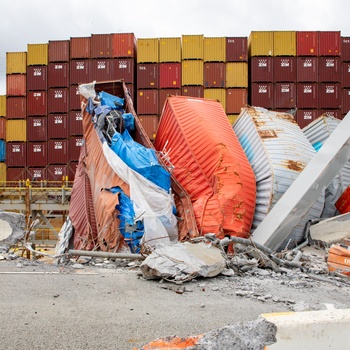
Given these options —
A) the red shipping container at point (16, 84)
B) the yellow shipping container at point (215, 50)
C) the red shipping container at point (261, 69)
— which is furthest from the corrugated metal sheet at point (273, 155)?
the red shipping container at point (16, 84)

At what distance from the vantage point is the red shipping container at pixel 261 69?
74.6 ft

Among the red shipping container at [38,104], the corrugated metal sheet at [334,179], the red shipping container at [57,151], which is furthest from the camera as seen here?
the red shipping container at [38,104]

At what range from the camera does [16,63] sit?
23969 millimetres

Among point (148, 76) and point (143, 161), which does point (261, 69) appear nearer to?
point (148, 76)

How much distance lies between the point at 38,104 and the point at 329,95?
55.2 ft

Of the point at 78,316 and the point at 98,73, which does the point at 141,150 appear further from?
the point at 98,73

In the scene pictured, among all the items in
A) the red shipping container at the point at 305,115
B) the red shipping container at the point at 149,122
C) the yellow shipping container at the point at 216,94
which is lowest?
the red shipping container at the point at 149,122

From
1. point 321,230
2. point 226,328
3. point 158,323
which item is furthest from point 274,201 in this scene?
point 226,328

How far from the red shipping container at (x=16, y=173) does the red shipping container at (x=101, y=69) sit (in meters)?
6.91

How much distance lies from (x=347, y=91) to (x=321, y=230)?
1786 cm

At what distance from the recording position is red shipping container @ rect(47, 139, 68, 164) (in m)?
23.3

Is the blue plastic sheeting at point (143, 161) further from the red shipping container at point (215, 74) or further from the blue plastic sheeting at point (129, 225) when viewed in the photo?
the red shipping container at point (215, 74)

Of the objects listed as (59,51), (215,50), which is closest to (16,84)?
(59,51)

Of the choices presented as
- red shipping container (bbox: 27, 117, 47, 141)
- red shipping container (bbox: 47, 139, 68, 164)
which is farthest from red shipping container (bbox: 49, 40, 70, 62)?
red shipping container (bbox: 47, 139, 68, 164)
